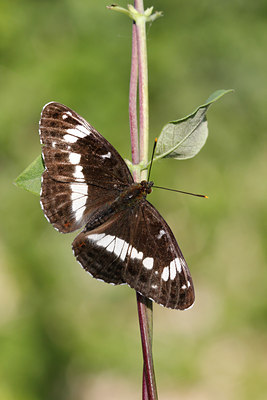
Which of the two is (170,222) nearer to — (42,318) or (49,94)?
(42,318)

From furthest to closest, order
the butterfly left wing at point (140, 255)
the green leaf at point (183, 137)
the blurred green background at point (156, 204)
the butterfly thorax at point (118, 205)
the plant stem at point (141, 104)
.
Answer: the blurred green background at point (156, 204)
the butterfly thorax at point (118, 205)
the butterfly left wing at point (140, 255)
the green leaf at point (183, 137)
the plant stem at point (141, 104)

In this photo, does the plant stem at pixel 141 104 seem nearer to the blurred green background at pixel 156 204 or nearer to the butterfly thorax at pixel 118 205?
the butterfly thorax at pixel 118 205

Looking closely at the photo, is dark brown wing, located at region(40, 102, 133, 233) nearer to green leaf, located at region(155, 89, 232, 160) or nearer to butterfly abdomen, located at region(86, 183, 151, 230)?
butterfly abdomen, located at region(86, 183, 151, 230)

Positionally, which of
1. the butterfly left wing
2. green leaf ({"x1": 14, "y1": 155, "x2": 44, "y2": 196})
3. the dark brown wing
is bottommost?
the butterfly left wing

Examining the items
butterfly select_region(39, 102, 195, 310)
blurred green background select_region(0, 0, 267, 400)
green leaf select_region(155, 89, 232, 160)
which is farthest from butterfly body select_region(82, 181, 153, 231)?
blurred green background select_region(0, 0, 267, 400)

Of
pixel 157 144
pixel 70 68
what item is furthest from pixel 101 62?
pixel 157 144

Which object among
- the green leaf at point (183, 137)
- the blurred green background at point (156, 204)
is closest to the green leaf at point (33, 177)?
the green leaf at point (183, 137)

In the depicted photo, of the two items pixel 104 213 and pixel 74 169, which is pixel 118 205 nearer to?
pixel 104 213
